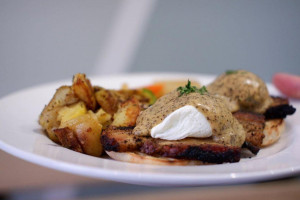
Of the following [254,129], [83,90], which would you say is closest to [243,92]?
[254,129]

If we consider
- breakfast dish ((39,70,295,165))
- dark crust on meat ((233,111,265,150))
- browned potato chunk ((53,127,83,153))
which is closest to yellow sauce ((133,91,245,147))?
breakfast dish ((39,70,295,165))

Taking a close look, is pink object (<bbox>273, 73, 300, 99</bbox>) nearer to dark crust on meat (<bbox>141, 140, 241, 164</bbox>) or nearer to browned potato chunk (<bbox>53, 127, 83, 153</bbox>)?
dark crust on meat (<bbox>141, 140, 241, 164</bbox>)

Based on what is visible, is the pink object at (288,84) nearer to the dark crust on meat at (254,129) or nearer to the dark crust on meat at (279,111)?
the dark crust on meat at (279,111)

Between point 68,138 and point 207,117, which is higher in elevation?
point 207,117

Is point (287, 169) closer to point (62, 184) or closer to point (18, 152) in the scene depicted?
point (62, 184)

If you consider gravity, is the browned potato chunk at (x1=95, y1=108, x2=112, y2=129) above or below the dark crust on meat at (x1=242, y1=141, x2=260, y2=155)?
below

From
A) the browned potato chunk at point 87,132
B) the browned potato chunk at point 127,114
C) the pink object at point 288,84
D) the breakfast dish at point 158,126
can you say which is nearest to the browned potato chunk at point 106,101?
the breakfast dish at point 158,126

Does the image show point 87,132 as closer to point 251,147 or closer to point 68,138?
point 68,138
